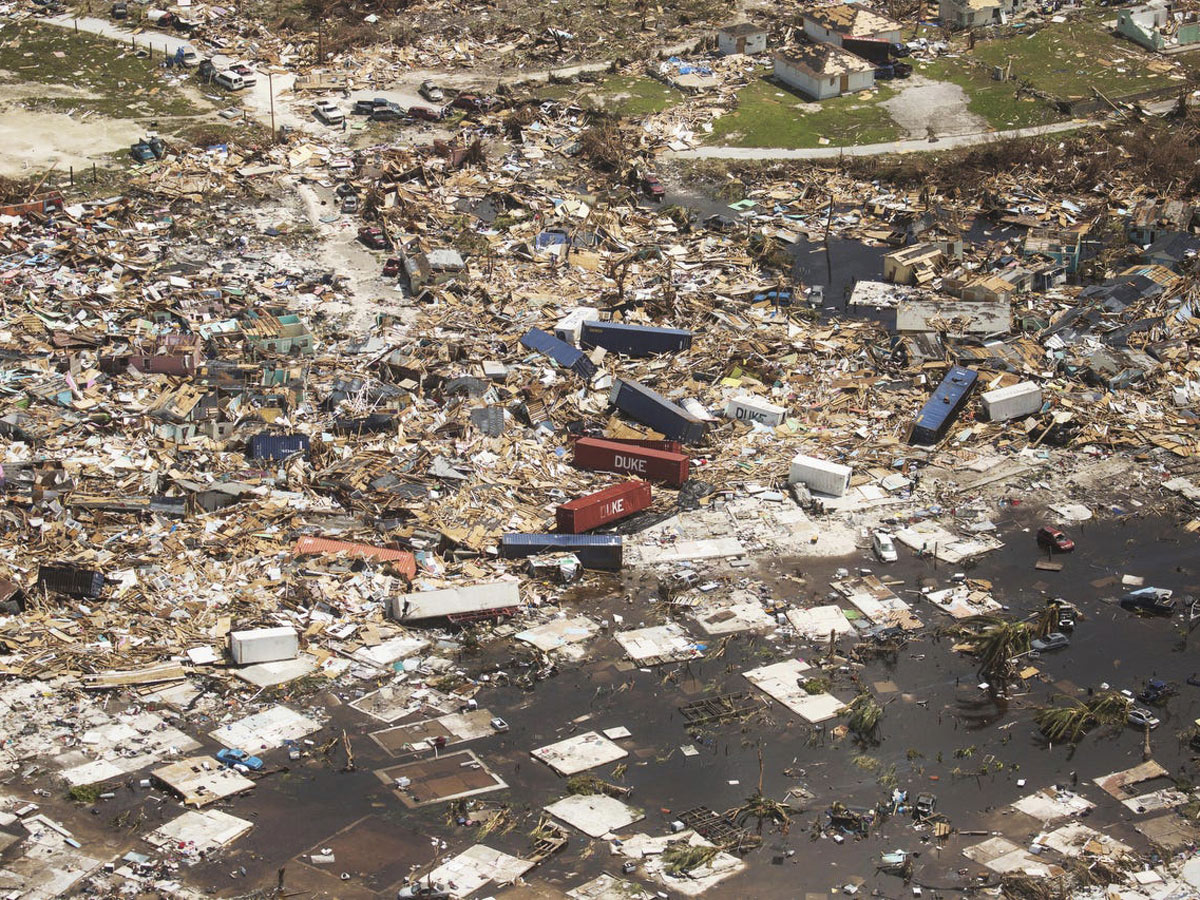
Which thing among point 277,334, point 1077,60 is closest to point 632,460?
point 277,334

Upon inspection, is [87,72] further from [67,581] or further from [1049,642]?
[1049,642]

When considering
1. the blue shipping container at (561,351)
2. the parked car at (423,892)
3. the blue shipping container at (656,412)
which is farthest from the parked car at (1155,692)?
the blue shipping container at (561,351)

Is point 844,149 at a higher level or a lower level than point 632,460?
higher

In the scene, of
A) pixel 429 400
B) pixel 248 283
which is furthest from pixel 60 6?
pixel 429 400

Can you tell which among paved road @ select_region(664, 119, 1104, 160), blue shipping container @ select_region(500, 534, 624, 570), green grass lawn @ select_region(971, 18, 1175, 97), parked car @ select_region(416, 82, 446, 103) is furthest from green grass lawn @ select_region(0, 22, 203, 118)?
green grass lawn @ select_region(971, 18, 1175, 97)

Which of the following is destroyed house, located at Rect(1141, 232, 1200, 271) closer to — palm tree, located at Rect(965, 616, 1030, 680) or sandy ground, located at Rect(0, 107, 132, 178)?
palm tree, located at Rect(965, 616, 1030, 680)

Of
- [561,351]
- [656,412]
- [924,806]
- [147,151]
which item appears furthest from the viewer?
[147,151]

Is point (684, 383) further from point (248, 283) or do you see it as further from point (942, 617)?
point (248, 283)
